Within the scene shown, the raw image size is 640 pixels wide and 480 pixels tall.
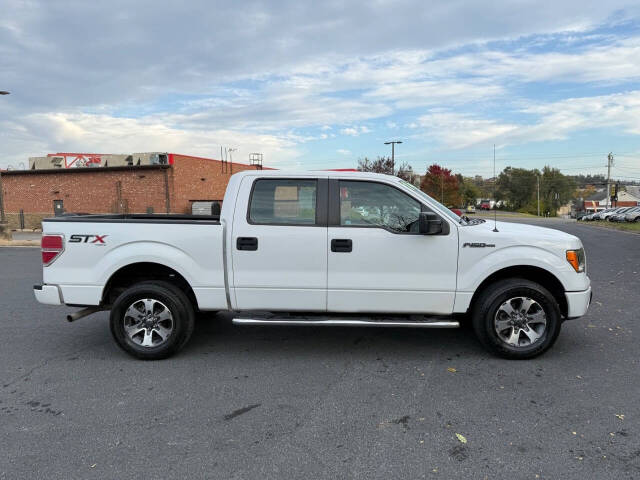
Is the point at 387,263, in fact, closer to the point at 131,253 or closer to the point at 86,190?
the point at 131,253

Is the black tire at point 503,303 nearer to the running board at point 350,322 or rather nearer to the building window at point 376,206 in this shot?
the running board at point 350,322

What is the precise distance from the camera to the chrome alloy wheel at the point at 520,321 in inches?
170

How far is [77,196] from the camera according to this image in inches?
1165

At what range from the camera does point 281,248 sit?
14.3 ft

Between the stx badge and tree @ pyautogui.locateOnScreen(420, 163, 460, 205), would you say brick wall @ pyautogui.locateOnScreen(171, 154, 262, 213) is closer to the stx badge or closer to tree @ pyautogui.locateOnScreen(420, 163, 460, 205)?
the stx badge

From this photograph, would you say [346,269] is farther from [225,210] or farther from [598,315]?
[598,315]

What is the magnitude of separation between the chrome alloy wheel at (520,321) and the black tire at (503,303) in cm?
2

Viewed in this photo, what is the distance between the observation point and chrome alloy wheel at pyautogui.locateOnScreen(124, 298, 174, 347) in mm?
4449

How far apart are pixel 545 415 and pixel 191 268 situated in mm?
3337

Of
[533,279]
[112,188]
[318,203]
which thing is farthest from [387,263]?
[112,188]

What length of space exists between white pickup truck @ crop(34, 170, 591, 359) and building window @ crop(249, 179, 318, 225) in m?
0.01

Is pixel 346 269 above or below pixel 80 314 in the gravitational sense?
above

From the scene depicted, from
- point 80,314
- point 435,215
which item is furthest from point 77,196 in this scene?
point 435,215

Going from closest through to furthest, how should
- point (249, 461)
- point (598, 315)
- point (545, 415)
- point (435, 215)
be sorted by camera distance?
point (249, 461) → point (545, 415) → point (435, 215) → point (598, 315)
